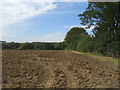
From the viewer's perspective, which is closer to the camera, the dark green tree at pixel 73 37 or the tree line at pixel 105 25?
the tree line at pixel 105 25

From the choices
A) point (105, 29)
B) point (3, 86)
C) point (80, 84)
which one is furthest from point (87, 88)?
point (105, 29)

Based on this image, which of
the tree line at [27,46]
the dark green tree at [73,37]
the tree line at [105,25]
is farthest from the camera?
the dark green tree at [73,37]

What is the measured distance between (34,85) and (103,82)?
1798 mm

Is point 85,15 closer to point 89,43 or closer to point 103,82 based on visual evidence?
point 89,43

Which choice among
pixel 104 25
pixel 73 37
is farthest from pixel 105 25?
pixel 73 37

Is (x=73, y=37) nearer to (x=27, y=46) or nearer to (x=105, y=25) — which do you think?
(x=27, y=46)

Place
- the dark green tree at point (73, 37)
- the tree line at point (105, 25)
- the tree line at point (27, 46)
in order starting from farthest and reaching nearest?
1. the dark green tree at point (73, 37)
2. the tree line at point (27, 46)
3. the tree line at point (105, 25)

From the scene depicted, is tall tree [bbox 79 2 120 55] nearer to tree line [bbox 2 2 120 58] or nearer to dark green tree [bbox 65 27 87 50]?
tree line [bbox 2 2 120 58]

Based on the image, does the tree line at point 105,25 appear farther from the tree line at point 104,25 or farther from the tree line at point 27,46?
the tree line at point 27,46

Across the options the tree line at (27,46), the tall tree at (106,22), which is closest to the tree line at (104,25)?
the tall tree at (106,22)

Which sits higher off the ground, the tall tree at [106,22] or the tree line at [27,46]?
the tall tree at [106,22]

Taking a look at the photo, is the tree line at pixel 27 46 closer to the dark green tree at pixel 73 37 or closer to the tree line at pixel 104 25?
the dark green tree at pixel 73 37

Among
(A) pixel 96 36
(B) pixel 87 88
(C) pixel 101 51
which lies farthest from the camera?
(A) pixel 96 36

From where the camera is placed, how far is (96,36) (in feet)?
47.3
